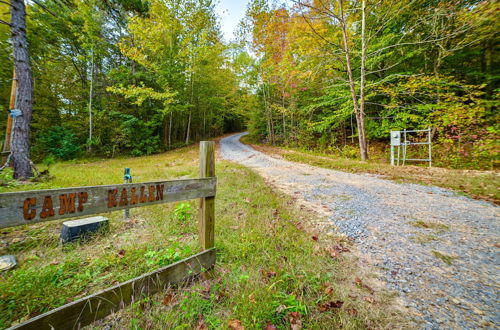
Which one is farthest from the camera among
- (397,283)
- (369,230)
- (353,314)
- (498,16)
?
(498,16)

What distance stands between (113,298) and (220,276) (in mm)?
1007

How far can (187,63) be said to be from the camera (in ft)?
50.4

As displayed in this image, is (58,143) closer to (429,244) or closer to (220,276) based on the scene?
(220,276)

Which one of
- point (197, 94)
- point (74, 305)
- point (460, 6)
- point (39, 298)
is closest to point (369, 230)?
point (74, 305)

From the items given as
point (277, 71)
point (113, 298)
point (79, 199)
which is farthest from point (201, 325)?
point (277, 71)

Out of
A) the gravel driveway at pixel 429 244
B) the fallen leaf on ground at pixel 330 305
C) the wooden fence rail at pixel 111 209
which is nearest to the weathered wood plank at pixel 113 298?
the wooden fence rail at pixel 111 209

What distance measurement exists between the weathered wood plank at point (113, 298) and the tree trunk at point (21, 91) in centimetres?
678

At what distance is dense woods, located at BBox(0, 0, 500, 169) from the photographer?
28.5ft

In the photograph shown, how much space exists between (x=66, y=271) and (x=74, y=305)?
1.27 m

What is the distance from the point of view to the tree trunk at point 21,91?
516 cm

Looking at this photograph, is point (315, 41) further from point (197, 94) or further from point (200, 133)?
point (200, 133)

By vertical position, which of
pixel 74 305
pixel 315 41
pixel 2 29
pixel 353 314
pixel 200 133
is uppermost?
pixel 2 29

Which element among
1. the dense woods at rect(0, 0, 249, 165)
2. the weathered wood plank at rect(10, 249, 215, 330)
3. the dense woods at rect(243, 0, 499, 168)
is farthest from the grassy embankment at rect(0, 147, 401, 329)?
the dense woods at rect(0, 0, 249, 165)

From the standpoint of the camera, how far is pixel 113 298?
1.50 metres
